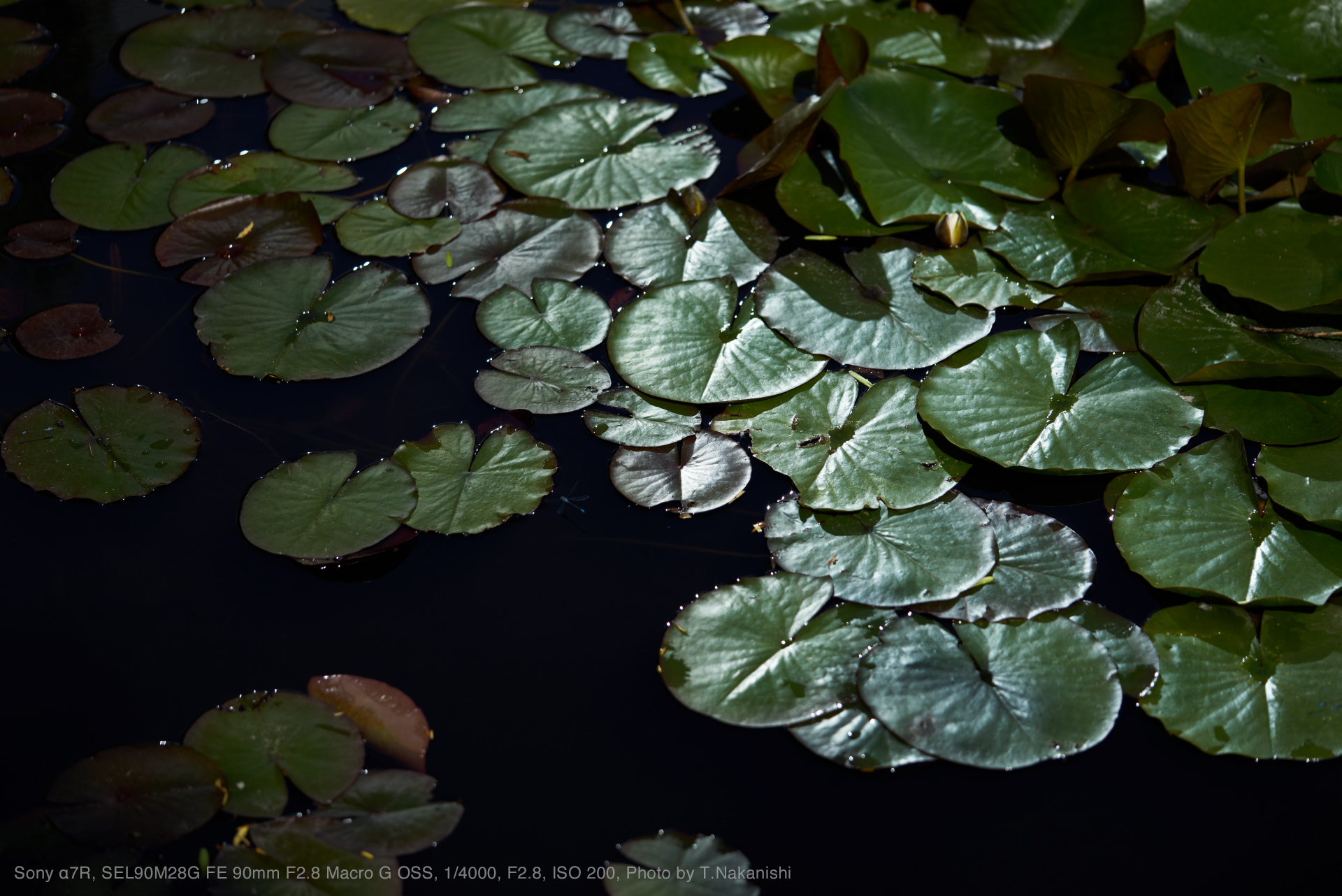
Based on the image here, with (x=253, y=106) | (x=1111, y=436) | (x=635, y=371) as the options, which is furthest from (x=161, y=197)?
(x=1111, y=436)

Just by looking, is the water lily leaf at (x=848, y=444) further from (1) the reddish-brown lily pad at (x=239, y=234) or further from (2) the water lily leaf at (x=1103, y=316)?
(1) the reddish-brown lily pad at (x=239, y=234)

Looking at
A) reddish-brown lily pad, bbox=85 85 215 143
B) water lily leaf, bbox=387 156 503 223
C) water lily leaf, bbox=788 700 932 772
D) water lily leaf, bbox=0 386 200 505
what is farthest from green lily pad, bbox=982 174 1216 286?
reddish-brown lily pad, bbox=85 85 215 143

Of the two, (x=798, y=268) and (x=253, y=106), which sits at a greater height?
(x=253, y=106)

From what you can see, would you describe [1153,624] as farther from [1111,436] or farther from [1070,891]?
[1070,891]

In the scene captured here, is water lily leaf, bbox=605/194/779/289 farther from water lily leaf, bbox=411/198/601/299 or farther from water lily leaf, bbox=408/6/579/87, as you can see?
water lily leaf, bbox=408/6/579/87

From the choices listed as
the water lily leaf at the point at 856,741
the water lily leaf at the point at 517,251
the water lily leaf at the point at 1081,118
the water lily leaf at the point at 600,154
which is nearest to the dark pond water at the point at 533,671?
the water lily leaf at the point at 856,741

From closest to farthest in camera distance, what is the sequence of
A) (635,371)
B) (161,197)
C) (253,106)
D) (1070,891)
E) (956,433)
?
(1070,891) → (956,433) → (635,371) → (161,197) → (253,106)
